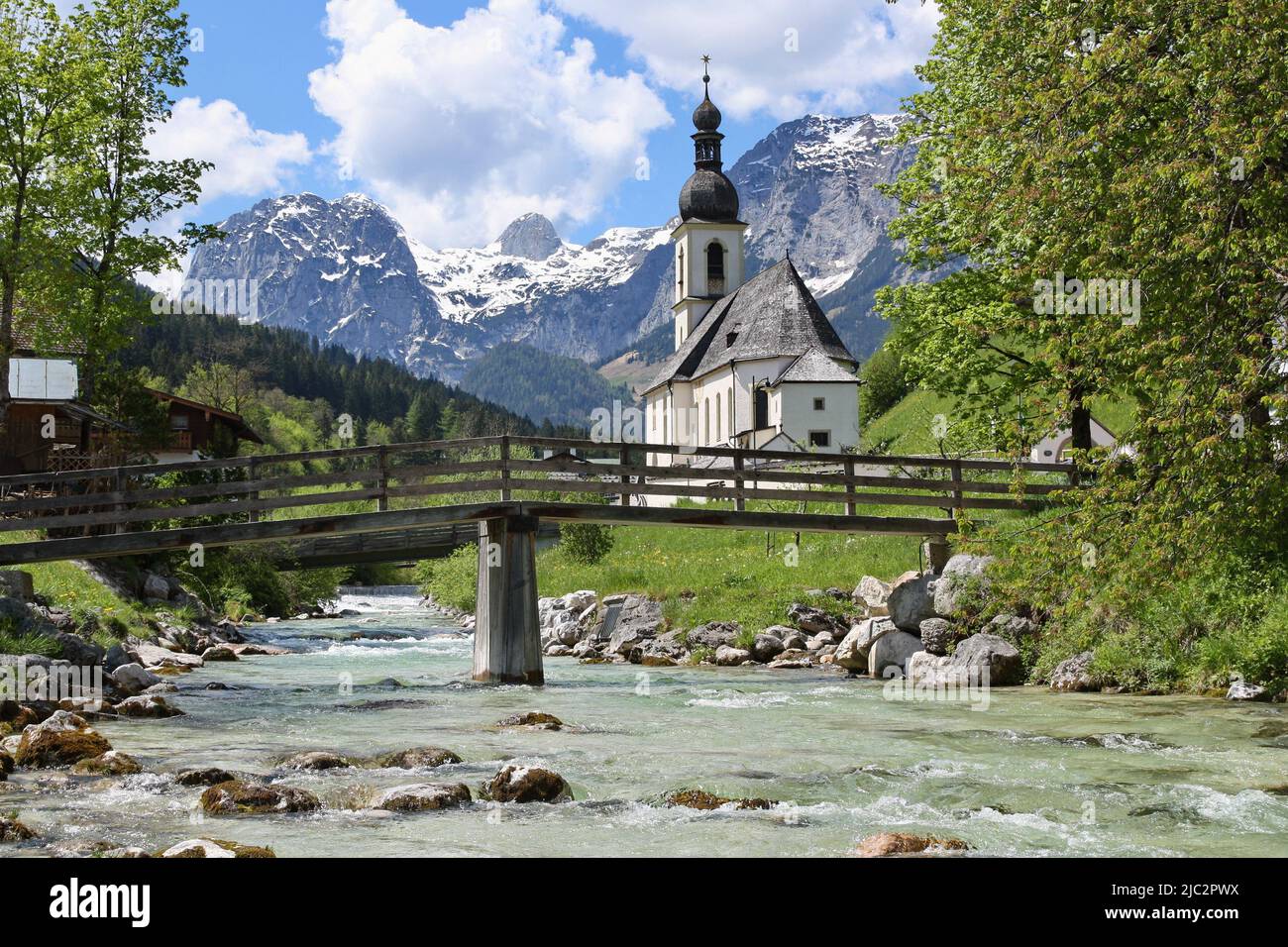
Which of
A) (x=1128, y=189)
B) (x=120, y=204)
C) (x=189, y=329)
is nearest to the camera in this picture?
(x=1128, y=189)

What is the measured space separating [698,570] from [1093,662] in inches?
634

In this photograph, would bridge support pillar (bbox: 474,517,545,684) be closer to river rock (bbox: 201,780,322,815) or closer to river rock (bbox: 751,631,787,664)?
river rock (bbox: 751,631,787,664)

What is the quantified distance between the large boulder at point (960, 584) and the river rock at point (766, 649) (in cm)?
455

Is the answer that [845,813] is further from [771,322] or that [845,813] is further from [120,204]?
[771,322]

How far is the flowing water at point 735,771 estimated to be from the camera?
8.91 metres

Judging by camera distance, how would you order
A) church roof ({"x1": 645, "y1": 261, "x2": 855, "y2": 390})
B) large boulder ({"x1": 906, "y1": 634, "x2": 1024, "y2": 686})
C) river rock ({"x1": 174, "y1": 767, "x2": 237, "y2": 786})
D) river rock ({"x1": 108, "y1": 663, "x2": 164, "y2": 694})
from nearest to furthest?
1. river rock ({"x1": 174, "y1": 767, "x2": 237, "y2": 786})
2. river rock ({"x1": 108, "y1": 663, "x2": 164, "y2": 694})
3. large boulder ({"x1": 906, "y1": 634, "x2": 1024, "y2": 686})
4. church roof ({"x1": 645, "y1": 261, "x2": 855, "y2": 390})

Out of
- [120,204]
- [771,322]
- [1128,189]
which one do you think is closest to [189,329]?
[771,322]

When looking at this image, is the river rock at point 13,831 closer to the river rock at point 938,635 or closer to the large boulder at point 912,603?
the river rock at point 938,635

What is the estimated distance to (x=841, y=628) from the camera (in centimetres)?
2686

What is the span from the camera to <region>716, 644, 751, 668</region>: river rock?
25.9 meters

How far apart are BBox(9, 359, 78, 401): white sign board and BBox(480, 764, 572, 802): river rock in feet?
98.1

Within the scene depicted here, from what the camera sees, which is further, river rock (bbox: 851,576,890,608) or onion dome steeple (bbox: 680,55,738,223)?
onion dome steeple (bbox: 680,55,738,223)

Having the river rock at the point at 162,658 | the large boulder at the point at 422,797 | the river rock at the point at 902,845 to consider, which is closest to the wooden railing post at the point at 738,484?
the river rock at the point at 162,658

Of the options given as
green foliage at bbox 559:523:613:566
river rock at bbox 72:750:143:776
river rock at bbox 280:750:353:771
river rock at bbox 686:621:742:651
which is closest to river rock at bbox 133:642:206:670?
river rock at bbox 686:621:742:651
